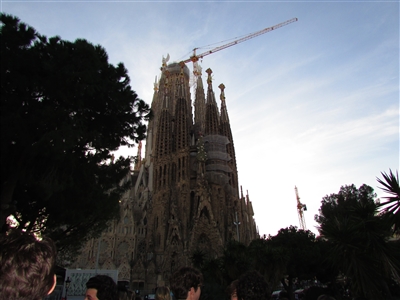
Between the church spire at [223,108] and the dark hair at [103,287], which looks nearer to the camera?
the dark hair at [103,287]

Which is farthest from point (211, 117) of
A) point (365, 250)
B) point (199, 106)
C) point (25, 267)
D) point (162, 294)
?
point (25, 267)

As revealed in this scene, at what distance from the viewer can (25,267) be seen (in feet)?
5.47

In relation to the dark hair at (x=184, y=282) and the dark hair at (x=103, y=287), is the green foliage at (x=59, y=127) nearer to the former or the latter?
the dark hair at (x=103, y=287)

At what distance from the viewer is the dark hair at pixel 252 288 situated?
3400 millimetres

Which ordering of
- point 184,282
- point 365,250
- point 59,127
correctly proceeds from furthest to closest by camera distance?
point 365,250
point 59,127
point 184,282

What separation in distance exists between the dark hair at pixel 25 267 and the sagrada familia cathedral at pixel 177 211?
29410 mm

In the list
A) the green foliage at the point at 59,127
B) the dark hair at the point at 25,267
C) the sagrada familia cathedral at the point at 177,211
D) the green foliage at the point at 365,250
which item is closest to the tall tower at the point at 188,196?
the sagrada familia cathedral at the point at 177,211

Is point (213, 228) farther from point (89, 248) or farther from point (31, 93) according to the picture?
point (31, 93)

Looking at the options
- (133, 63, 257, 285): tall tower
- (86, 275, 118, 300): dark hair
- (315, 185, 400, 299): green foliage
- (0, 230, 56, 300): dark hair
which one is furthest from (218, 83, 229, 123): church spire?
(0, 230, 56, 300): dark hair

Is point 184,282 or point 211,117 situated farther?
point 211,117

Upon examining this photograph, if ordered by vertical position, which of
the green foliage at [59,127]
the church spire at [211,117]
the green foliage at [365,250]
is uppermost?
the church spire at [211,117]

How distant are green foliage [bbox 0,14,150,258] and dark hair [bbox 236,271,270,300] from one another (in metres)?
7.35

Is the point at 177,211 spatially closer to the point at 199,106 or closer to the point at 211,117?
the point at 211,117

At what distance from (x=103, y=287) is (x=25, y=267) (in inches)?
69.1
